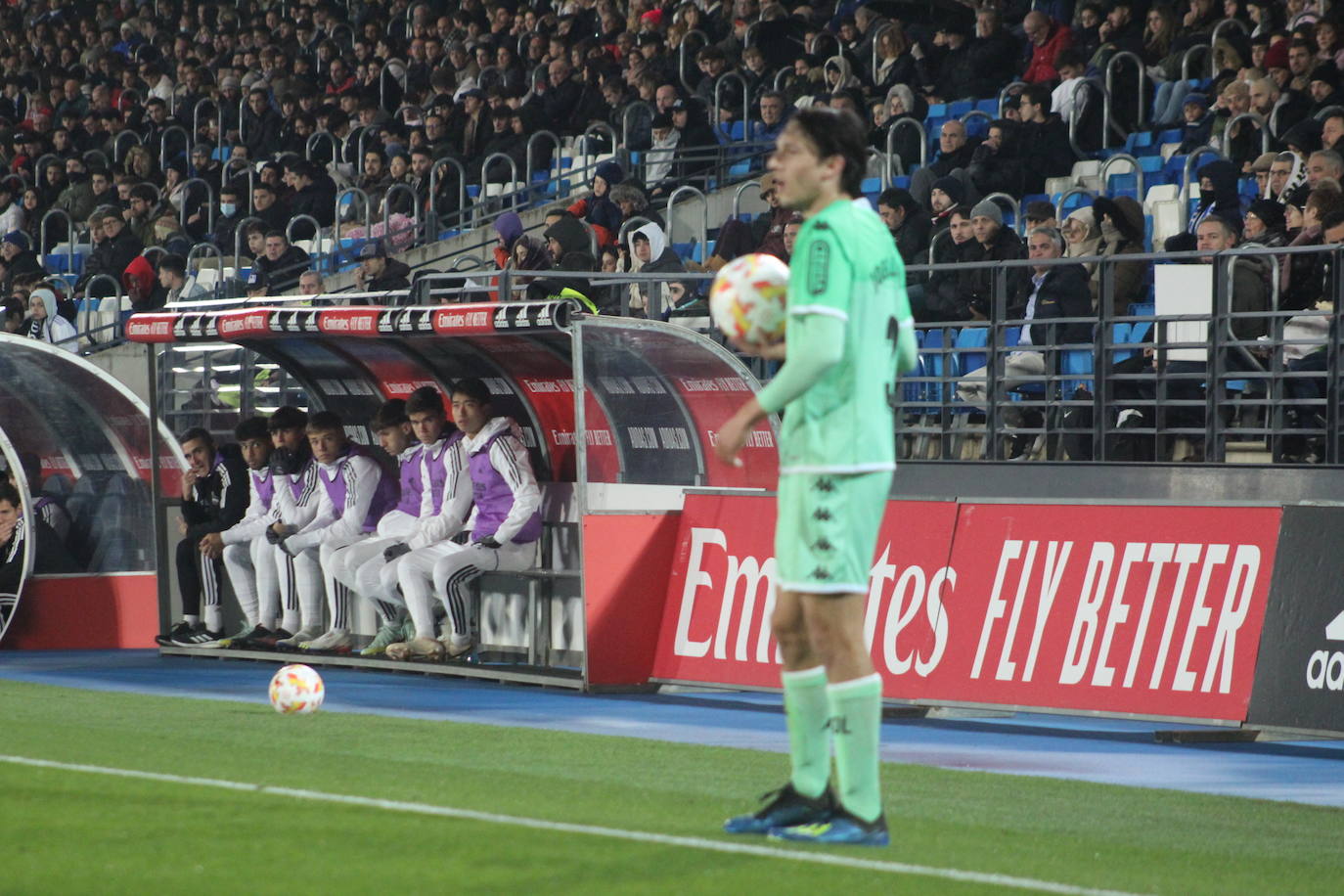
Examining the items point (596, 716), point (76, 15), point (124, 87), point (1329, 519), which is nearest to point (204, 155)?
point (124, 87)

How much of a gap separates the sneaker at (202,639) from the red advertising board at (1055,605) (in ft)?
14.9

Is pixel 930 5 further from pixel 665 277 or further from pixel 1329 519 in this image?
pixel 1329 519

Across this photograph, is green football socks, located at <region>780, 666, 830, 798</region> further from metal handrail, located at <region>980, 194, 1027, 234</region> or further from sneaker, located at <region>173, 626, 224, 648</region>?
metal handrail, located at <region>980, 194, 1027, 234</region>

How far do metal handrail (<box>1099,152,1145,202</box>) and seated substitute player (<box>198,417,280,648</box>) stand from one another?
7037mm

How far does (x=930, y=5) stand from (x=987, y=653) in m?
12.5

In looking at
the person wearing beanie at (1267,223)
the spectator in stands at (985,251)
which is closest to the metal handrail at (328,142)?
the spectator in stands at (985,251)

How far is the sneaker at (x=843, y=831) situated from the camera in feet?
19.7

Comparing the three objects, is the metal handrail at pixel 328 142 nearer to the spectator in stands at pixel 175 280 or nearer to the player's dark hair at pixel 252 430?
the spectator in stands at pixel 175 280

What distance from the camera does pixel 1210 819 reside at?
7289mm

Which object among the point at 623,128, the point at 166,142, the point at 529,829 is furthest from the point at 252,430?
A: the point at 166,142

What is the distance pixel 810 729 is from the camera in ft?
20.1

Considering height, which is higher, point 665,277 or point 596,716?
point 665,277

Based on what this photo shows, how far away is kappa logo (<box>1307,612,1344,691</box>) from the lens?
9.42 meters

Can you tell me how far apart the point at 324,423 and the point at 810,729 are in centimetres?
877
